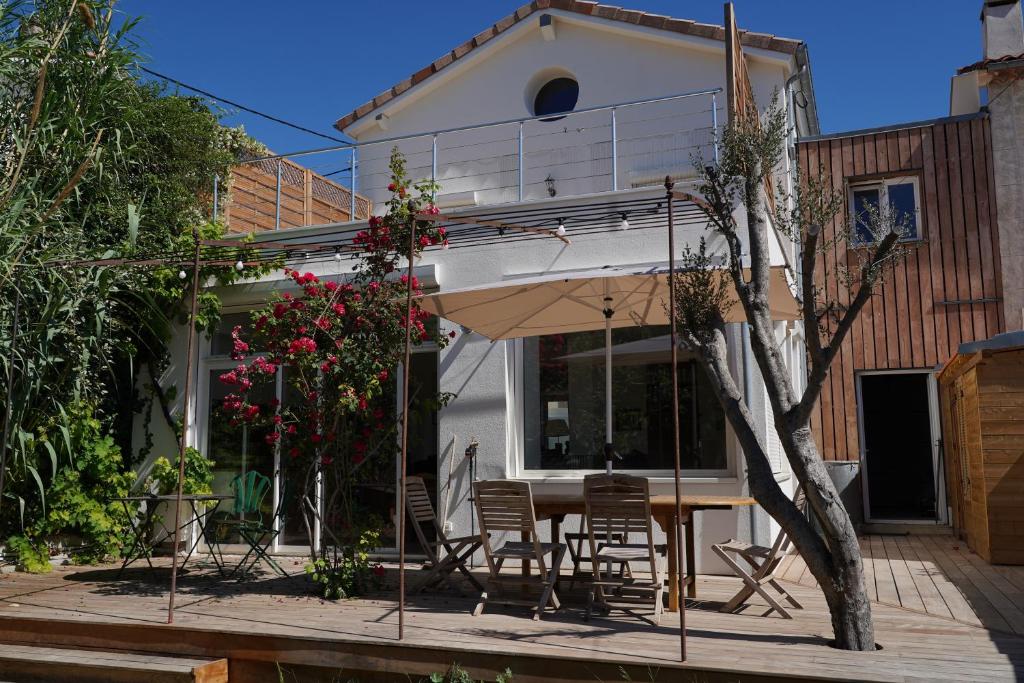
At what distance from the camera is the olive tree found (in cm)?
449

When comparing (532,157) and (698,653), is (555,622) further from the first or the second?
(532,157)

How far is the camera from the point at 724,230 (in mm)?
4930

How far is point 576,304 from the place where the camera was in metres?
7.04

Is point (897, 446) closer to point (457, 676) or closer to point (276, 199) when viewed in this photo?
point (276, 199)

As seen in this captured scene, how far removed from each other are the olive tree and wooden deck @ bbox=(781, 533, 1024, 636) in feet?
4.10

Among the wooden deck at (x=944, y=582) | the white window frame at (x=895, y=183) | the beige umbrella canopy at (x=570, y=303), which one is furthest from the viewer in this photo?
the white window frame at (x=895, y=183)

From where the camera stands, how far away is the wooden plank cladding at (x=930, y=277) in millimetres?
10586

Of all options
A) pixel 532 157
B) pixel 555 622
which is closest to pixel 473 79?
pixel 532 157

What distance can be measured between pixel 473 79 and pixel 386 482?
6220mm

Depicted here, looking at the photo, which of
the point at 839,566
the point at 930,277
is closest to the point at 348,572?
the point at 839,566

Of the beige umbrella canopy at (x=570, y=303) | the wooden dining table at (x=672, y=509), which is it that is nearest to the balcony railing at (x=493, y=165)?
the beige umbrella canopy at (x=570, y=303)

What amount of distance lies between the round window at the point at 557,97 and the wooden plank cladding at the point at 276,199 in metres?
2.67

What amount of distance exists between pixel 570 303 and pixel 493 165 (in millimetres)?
4868

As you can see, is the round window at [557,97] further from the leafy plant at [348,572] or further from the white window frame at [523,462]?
the leafy plant at [348,572]
